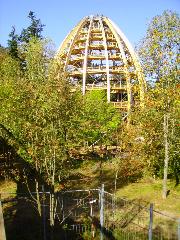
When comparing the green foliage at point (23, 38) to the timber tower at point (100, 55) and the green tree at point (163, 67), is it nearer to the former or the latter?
the timber tower at point (100, 55)

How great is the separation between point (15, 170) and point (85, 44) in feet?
156

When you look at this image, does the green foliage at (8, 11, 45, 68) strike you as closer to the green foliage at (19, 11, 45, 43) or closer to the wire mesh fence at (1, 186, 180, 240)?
the green foliage at (19, 11, 45, 43)

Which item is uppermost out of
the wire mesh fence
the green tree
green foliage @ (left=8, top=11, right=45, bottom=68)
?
green foliage @ (left=8, top=11, right=45, bottom=68)

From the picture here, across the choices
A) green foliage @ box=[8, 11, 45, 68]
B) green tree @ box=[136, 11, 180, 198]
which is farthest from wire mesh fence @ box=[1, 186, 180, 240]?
green foliage @ box=[8, 11, 45, 68]

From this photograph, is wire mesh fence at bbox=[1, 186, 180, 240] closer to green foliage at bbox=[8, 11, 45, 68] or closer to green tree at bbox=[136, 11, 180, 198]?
green tree at bbox=[136, 11, 180, 198]

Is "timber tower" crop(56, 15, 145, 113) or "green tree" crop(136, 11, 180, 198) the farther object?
"timber tower" crop(56, 15, 145, 113)

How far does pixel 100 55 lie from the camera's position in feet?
189

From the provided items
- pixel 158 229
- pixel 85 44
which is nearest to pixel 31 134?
pixel 158 229

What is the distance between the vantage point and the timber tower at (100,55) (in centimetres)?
5556

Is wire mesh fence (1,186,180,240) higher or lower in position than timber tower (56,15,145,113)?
lower

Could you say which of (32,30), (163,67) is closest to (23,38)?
(32,30)

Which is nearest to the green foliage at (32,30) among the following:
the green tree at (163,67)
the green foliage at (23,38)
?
the green foliage at (23,38)

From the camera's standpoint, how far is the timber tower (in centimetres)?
5556

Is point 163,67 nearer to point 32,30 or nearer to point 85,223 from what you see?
point 85,223
